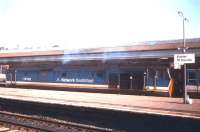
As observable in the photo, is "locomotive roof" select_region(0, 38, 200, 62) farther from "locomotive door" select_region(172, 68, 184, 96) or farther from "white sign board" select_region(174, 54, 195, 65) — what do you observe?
"white sign board" select_region(174, 54, 195, 65)

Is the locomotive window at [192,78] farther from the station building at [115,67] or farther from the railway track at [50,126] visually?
the railway track at [50,126]

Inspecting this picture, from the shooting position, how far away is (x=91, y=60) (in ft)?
105

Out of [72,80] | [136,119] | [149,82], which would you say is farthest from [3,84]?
[136,119]

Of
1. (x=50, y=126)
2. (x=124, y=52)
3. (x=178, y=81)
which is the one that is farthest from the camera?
(x=124, y=52)

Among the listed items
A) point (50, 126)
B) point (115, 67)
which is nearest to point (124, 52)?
point (115, 67)

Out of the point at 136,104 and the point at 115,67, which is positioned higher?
the point at 115,67

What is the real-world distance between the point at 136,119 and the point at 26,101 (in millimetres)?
9107

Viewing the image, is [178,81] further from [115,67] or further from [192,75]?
[115,67]

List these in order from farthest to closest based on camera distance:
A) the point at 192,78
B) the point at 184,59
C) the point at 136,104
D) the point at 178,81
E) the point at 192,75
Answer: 1. the point at 178,81
2. the point at 192,75
3. the point at 192,78
4. the point at 184,59
5. the point at 136,104

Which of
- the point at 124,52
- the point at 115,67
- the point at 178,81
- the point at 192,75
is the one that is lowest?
the point at 178,81

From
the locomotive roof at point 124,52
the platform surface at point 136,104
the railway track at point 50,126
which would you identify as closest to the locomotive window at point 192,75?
the locomotive roof at point 124,52

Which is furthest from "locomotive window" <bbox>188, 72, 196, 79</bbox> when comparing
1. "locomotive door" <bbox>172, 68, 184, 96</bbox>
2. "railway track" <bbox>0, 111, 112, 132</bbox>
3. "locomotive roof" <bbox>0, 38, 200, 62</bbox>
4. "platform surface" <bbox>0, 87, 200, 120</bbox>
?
"railway track" <bbox>0, 111, 112, 132</bbox>

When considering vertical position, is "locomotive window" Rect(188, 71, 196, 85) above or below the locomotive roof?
below

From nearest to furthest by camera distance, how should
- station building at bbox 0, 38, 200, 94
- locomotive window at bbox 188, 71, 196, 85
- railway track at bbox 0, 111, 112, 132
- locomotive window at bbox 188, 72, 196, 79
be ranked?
railway track at bbox 0, 111, 112, 132 < locomotive window at bbox 188, 71, 196, 85 < locomotive window at bbox 188, 72, 196, 79 < station building at bbox 0, 38, 200, 94
